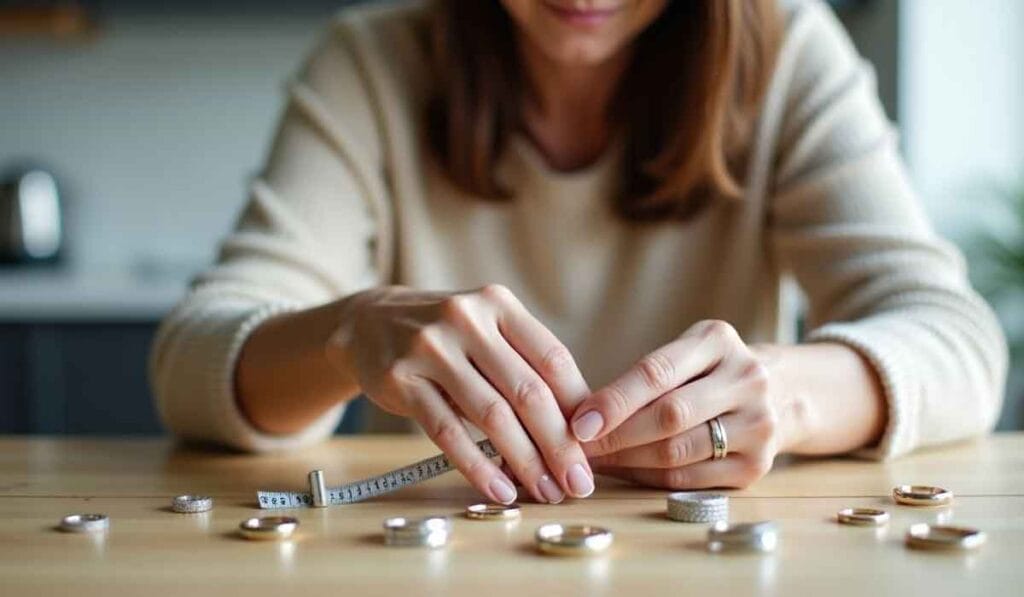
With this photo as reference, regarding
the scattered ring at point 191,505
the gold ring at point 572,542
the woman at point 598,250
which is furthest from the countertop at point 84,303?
the gold ring at point 572,542

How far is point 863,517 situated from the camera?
744 millimetres

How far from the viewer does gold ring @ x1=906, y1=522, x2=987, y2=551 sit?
669 millimetres

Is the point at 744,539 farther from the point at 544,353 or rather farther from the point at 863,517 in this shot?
the point at 544,353

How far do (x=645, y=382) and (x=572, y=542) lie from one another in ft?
0.65

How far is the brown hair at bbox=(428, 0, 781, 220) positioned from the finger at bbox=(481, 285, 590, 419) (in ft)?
1.93

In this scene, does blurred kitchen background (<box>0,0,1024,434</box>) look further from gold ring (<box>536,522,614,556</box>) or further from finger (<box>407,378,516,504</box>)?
gold ring (<box>536,522,614,556</box>)

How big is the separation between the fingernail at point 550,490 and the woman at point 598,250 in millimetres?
39

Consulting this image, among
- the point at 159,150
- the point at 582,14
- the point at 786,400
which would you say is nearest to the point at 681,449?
the point at 786,400

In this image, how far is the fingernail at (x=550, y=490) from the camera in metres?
0.83

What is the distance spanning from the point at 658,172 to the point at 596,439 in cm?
63

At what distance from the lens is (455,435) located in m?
0.84

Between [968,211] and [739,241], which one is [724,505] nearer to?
[739,241]

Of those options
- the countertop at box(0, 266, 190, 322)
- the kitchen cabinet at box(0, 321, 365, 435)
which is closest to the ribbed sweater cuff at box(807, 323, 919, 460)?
the kitchen cabinet at box(0, 321, 365, 435)

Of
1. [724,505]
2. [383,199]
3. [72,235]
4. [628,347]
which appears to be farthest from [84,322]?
[724,505]
